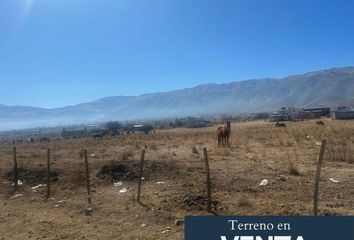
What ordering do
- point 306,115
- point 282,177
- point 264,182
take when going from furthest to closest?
point 306,115 < point 282,177 < point 264,182

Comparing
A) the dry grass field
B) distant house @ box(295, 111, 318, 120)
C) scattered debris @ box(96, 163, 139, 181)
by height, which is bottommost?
the dry grass field

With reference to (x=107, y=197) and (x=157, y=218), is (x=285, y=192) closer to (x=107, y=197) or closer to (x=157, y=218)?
(x=157, y=218)

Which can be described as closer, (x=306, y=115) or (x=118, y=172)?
(x=118, y=172)

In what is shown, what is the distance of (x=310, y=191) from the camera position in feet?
44.1

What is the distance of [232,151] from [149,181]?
9.43 m

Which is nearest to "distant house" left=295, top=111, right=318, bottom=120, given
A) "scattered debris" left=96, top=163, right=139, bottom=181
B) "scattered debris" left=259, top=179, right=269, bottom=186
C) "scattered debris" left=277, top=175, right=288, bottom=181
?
"scattered debris" left=96, top=163, right=139, bottom=181

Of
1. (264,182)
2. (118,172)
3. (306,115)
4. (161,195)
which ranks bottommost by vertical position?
(161,195)

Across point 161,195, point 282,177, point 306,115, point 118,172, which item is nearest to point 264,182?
point 282,177

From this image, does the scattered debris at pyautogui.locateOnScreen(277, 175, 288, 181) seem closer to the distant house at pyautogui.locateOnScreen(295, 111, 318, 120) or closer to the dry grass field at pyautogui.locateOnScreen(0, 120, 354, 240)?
the dry grass field at pyautogui.locateOnScreen(0, 120, 354, 240)

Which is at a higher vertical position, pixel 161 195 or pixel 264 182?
pixel 264 182

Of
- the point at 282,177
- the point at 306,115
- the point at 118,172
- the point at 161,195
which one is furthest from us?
the point at 306,115

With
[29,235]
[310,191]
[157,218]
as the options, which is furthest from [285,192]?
[29,235]

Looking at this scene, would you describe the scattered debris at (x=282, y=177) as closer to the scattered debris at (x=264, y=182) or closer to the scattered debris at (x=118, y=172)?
the scattered debris at (x=264, y=182)

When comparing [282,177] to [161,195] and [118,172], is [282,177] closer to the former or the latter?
[161,195]
